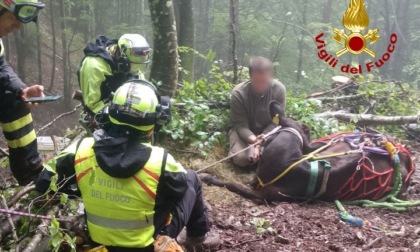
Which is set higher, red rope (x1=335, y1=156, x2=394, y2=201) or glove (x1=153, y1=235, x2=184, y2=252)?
glove (x1=153, y1=235, x2=184, y2=252)

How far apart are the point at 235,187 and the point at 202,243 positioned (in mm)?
1458

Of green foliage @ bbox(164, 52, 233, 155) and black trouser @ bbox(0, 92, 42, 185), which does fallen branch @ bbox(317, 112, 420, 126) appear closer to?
green foliage @ bbox(164, 52, 233, 155)

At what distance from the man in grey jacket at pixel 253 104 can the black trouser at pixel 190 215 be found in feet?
6.92

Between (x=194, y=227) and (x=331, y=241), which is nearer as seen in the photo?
(x=194, y=227)

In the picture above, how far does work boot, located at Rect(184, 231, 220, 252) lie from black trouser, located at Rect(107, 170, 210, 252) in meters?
0.05

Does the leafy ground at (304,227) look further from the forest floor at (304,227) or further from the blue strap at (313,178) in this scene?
the blue strap at (313,178)

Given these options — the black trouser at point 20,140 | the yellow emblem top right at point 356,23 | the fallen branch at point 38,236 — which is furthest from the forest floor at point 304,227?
the yellow emblem top right at point 356,23

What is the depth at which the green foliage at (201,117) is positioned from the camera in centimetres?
577

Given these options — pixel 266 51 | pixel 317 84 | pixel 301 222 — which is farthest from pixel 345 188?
pixel 266 51

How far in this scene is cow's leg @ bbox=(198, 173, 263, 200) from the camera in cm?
487

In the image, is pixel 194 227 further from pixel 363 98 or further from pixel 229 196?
pixel 363 98

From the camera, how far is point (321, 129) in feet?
20.5

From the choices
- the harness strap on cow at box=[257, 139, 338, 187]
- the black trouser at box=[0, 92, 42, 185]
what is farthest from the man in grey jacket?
the black trouser at box=[0, 92, 42, 185]

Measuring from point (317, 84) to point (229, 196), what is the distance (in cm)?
1299
